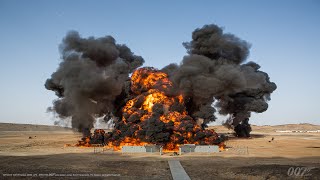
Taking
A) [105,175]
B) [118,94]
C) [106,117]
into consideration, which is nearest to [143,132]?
[118,94]

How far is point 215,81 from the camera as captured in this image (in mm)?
68375

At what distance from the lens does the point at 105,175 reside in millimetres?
26453

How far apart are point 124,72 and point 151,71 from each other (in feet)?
25.5

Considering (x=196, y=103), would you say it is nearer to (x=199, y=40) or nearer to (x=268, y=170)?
(x=199, y=40)

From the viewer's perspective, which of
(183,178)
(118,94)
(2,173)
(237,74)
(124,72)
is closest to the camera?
(183,178)

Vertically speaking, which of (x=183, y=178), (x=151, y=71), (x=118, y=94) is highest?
(x=151, y=71)

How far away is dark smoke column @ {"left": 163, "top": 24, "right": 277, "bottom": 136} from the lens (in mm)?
69250

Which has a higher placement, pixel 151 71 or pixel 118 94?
pixel 151 71

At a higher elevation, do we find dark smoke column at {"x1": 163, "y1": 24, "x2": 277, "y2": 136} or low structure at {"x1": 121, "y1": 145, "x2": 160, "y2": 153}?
dark smoke column at {"x1": 163, "y1": 24, "x2": 277, "y2": 136}

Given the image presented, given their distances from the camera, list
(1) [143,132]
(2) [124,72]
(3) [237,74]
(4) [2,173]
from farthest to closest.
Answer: (2) [124,72] < (3) [237,74] < (1) [143,132] < (4) [2,173]

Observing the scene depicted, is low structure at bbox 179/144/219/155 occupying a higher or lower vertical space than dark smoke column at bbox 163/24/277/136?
lower

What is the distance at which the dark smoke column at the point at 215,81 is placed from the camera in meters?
69.2

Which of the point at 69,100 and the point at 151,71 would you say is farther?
the point at 151,71

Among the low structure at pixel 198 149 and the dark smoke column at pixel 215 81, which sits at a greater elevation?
the dark smoke column at pixel 215 81
